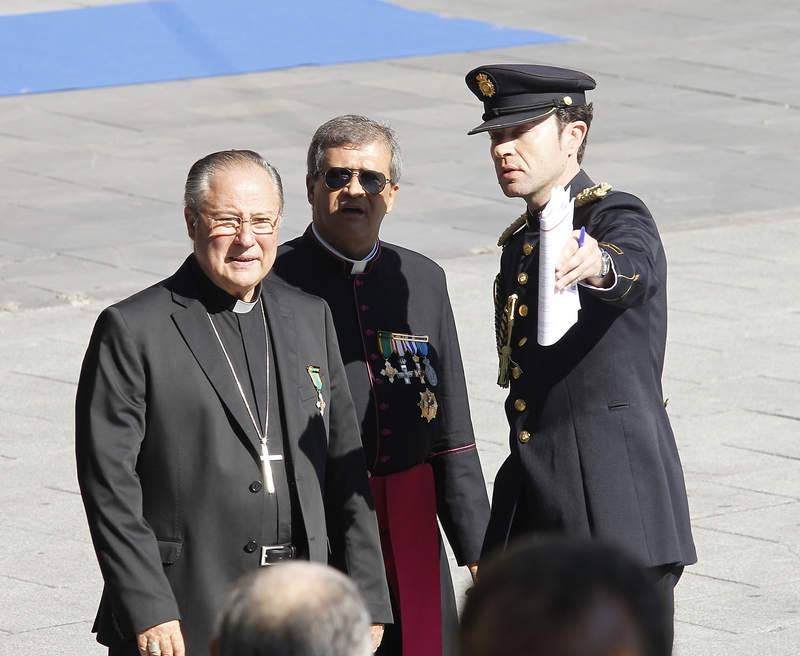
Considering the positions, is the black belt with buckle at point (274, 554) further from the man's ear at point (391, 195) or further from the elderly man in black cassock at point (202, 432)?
the man's ear at point (391, 195)

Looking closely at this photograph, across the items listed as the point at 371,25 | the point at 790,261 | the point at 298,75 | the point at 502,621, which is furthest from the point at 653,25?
the point at 502,621

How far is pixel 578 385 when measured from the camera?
414cm

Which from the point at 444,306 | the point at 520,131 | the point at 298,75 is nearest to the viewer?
the point at 520,131

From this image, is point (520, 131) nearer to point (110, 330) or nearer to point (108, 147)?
point (110, 330)

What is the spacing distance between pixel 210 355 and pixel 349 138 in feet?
2.93

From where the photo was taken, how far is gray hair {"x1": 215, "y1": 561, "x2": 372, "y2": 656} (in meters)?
2.01

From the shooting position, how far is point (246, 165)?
4.02 m

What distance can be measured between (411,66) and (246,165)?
1433cm

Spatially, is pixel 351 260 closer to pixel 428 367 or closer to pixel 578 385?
pixel 428 367

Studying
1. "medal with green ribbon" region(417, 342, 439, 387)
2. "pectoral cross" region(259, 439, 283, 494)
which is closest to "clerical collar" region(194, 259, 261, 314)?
"pectoral cross" region(259, 439, 283, 494)

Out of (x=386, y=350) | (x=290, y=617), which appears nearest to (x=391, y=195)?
(x=386, y=350)

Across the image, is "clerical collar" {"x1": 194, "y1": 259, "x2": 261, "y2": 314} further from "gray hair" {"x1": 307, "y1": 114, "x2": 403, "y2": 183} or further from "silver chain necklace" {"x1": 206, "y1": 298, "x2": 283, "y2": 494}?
"gray hair" {"x1": 307, "y1": 114, "x2": 403, "y2": 183}

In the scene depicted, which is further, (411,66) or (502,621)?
(411,66)

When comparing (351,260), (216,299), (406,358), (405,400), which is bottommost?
(405,400)
